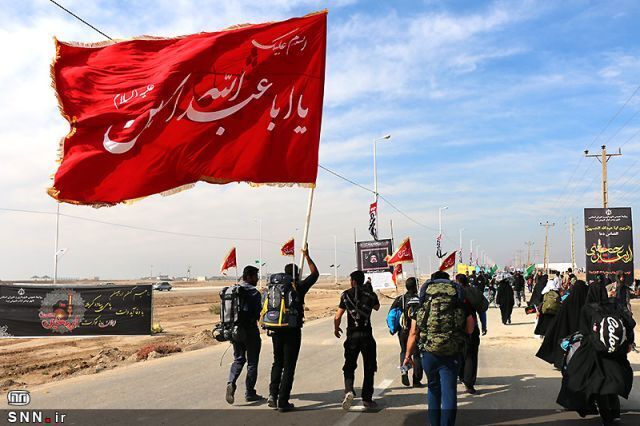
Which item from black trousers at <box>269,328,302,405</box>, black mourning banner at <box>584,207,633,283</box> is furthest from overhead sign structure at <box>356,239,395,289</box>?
black trousers at <box>269,328,302,405</box>

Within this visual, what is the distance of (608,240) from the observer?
83.4ft

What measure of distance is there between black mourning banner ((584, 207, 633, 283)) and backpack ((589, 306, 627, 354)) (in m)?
20.7

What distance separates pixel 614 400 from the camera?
6199 millimetres

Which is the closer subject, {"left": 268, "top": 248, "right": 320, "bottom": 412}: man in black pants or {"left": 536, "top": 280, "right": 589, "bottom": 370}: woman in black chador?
{"left": 268, "top": 248, "right": 320, "bottom": 412}: man in black pants

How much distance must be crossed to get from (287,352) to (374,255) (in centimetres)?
1820

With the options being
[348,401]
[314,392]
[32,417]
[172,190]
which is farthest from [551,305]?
[32,417]

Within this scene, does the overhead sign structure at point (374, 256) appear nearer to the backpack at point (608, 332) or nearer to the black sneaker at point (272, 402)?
the black sneaker at point (272, 402)

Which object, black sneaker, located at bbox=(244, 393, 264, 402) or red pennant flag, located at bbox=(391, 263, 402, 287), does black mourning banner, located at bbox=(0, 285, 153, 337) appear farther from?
black sneaker, located at bbox=(244, 393, 264, 402)

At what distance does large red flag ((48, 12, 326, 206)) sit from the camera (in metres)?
5.82

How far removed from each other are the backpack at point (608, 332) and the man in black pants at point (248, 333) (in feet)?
13.6

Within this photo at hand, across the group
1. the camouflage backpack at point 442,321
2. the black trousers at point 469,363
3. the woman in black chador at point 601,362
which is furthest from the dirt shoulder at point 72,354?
the woman in black chador at point 601,362

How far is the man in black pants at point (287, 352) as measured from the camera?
23.4ft

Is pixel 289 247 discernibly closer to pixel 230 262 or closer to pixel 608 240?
pixel 230 262

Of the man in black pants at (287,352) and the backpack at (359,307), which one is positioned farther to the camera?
the backpack at (359,307)
